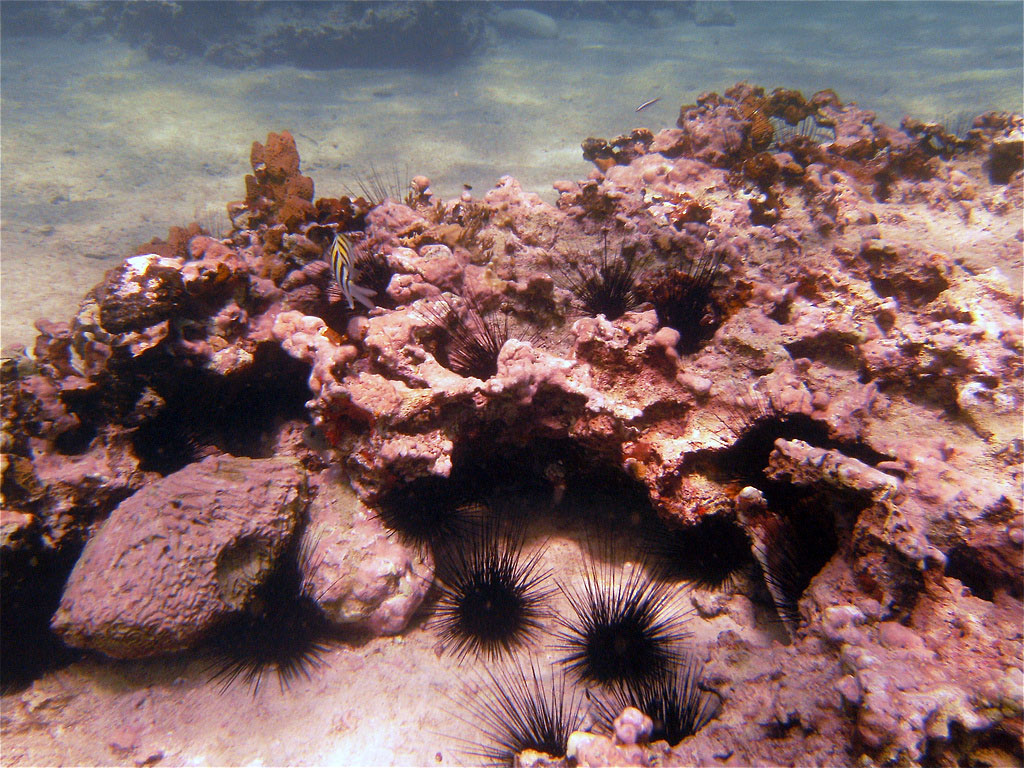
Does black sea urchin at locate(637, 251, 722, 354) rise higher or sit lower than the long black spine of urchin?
higher

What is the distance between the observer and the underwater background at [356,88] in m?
8.55

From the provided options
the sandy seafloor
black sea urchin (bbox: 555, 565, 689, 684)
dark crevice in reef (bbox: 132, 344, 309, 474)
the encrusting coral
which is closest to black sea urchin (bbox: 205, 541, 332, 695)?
the sandy seafloor

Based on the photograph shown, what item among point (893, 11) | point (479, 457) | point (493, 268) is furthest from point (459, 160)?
point (893, 11)

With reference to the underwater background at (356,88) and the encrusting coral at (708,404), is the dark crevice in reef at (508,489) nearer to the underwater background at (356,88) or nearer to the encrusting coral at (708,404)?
the encrusting coral at (708,404)

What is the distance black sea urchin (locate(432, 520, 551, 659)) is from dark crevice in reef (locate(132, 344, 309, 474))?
196 cm

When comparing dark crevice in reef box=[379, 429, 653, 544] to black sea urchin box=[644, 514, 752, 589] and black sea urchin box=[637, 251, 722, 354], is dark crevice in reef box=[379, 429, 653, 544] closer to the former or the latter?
black sea urchin box=[644, 514, 752, 589]

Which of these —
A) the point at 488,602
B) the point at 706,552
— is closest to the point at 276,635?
the point at 488,602

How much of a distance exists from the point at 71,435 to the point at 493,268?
3307mm

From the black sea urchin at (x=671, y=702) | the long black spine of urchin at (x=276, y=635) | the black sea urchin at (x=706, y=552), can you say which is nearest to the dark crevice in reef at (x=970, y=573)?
the black sea urchin at (x=706, y=552)

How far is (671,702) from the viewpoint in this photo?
242 centimetres

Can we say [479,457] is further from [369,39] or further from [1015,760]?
[369,39]

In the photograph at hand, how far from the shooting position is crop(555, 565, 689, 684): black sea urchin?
2.73m

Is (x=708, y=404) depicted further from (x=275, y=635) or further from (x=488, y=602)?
(x=275, y=635)

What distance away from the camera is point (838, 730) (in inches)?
72.5
